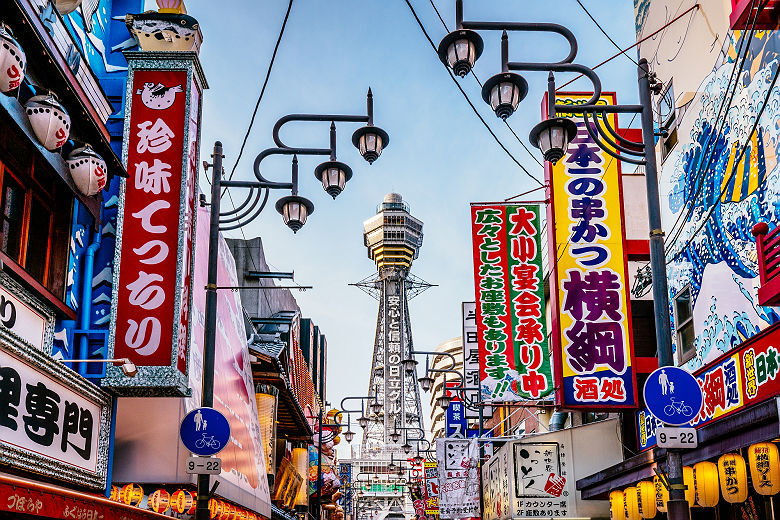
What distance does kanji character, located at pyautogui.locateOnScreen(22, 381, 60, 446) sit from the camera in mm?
9047

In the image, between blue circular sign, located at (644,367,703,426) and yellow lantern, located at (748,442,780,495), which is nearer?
blue circular sign, located at (644,367,703,426)

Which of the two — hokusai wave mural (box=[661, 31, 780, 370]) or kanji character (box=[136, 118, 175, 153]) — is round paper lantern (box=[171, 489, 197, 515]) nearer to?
kanji character (box=[136, 118, 175, 153])

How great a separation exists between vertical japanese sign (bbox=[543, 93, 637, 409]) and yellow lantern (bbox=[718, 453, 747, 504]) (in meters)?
4.64

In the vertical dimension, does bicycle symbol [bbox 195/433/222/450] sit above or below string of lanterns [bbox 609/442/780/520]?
above

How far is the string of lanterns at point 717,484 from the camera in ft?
33.8

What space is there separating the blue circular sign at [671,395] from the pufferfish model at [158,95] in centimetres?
775

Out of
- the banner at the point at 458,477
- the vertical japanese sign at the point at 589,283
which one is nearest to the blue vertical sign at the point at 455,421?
the banner at the point at 458,477

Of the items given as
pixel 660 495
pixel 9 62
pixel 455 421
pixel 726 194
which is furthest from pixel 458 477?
pixel 9 62

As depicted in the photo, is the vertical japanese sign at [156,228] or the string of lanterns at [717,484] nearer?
the string of lanterns at [717,484]

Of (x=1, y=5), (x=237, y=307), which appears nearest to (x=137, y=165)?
(x=1, y=5)

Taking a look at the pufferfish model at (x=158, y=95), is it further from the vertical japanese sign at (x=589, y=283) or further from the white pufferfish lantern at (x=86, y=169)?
the vertical japanese sign at (x=589, y=283)

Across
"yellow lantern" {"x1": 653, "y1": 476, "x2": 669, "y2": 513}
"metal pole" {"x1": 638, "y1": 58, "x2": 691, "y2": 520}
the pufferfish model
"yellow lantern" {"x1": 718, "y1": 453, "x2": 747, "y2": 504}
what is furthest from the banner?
"metal pole" {"x1": 638, "y1": 58, "x2": 691, "y2": 520}

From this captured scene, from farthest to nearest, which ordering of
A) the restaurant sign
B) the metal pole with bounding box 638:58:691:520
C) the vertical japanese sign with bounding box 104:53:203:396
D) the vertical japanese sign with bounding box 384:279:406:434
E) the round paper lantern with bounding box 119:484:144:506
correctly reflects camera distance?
the vertical japanese sign with bounding box 384:279:406:434 < the round paper lantern with bounding box 119:484:144:506 < the vertical japanese sign with bounding box 104:53:203:396 < the restaurant sign < the metal pole with bounding box 638:58:691:520

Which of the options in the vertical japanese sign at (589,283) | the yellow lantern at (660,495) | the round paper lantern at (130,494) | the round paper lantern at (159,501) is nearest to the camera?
the yellow lantern at (660,495)
